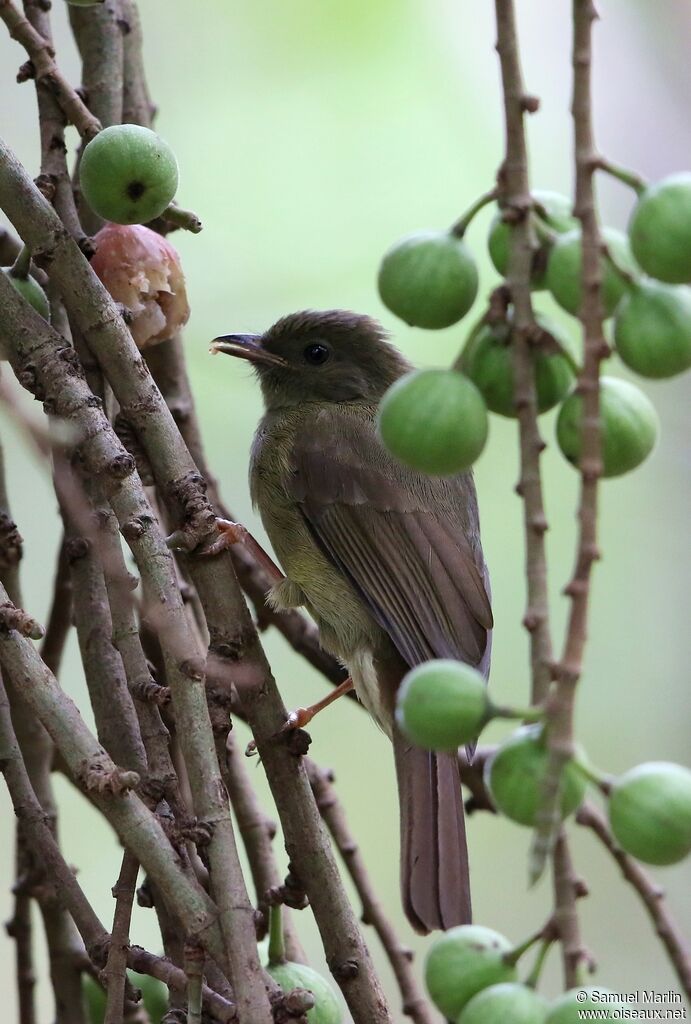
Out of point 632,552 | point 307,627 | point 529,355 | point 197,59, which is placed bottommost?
point 529,355

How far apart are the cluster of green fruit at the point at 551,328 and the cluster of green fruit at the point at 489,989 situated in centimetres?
52

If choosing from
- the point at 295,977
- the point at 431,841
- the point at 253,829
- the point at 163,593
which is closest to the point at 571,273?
the point at 163,593

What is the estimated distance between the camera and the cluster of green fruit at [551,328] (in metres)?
1.40

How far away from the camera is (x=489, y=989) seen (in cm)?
135

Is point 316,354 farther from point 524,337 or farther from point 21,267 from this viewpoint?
point 524,337

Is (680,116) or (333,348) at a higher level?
(680,116)

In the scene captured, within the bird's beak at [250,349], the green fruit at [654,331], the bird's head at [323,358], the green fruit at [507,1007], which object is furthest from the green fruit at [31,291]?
the bird's head at [323,358]

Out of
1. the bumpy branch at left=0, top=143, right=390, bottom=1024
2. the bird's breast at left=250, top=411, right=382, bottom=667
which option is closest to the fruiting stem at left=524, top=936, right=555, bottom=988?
the bumpy branch at left=0, top=143, right=390, bottom=1024

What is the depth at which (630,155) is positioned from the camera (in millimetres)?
6336

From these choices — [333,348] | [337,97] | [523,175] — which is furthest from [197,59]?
[523,175]

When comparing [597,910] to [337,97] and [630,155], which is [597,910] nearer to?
[630,155]

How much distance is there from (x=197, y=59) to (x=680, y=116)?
2.34 meters

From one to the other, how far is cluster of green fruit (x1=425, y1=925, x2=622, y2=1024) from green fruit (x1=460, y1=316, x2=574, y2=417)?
1.90ft

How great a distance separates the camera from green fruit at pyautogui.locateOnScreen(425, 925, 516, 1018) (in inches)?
55.4
